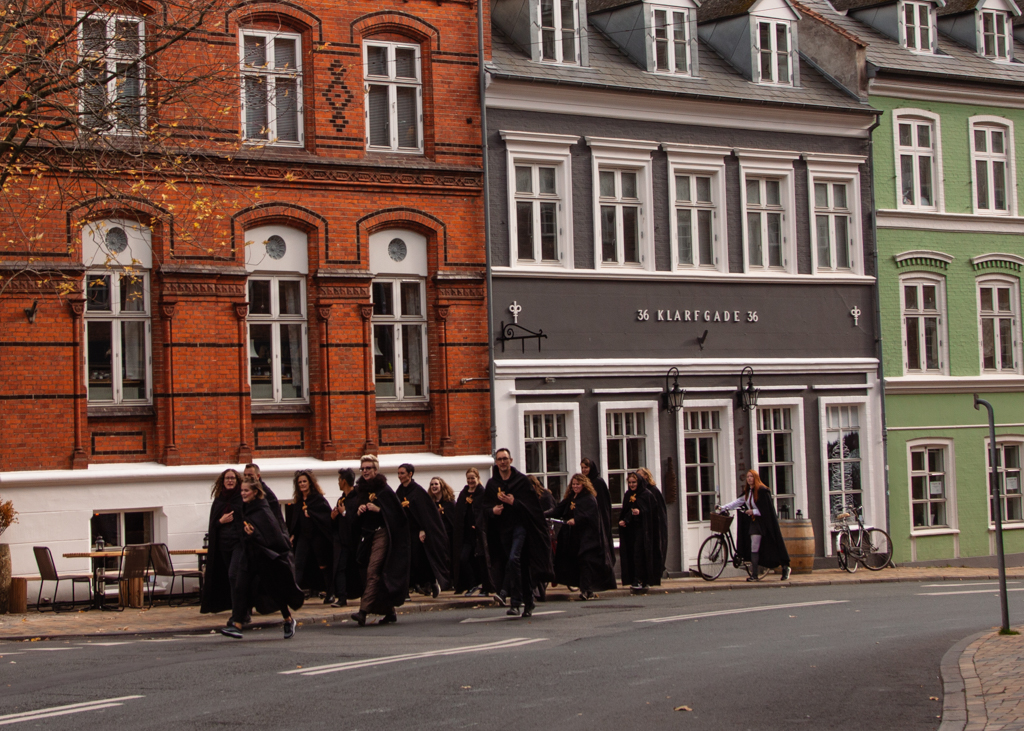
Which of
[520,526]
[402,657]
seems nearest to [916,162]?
[520,526]

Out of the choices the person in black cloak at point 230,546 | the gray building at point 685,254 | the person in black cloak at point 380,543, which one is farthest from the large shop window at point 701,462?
the person in black cloak at point 230,546

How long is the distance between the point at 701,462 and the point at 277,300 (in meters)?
8.52

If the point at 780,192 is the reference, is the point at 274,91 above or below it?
above

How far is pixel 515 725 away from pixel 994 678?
3.91 m

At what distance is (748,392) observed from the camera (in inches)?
1035

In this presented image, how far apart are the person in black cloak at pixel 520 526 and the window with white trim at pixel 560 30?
11.2m

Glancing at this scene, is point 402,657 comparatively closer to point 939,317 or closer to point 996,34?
point 939,317

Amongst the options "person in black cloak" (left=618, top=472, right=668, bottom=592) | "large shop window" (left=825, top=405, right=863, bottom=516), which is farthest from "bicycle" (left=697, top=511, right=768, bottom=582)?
"large shop window" (left=825, top=405, right=863, bottom=516)

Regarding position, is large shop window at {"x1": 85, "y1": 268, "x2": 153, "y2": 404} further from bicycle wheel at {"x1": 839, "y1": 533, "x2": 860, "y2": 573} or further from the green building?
the green building

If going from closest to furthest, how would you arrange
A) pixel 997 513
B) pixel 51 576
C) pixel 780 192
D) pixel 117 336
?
pixel 997 513
pixel 51 576
pixel 117 336
pixel 780 192

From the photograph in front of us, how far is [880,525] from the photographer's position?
1102 inches

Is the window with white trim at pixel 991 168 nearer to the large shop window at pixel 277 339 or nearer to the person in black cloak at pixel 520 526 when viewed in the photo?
the large shop window at pixel 277 339

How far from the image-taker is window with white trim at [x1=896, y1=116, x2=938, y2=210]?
2902cm

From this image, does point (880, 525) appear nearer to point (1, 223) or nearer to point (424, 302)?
point (424, 302)
